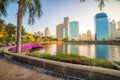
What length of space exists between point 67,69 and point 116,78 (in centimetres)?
178

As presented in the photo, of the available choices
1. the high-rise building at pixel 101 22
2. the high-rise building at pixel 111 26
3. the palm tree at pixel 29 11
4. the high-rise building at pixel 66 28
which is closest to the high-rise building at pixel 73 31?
the high-rise building at pixel 66 28

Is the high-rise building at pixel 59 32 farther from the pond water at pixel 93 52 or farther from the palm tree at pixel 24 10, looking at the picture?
the palm tree at pixel 24 10

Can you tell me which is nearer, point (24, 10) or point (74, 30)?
point (24, 10)

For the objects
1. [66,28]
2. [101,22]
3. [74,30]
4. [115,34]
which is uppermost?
[66,28]

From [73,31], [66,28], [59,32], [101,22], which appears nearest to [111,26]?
[101,22]

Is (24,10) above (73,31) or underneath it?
underneath

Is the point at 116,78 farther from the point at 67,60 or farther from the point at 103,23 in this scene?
the point at 103,23

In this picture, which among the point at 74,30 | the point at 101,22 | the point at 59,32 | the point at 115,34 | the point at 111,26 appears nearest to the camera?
the point at 101,22

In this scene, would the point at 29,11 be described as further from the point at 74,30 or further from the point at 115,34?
the point at 74,30

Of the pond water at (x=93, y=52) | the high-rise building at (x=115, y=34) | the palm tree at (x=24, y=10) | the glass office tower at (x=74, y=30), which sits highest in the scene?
the glass office tower at (x=74, y=30)

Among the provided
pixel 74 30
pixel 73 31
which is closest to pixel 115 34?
pixel 73 31

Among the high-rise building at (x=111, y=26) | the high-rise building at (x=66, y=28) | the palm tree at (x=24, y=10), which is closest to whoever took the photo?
the palm tree at (x=24, y=10)

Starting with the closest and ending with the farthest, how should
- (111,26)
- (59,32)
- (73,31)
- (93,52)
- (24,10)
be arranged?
(24,10) < (93,52) < (111,26) < (73,31) < (59,32)

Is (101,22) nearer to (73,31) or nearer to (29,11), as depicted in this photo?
(73,31)
